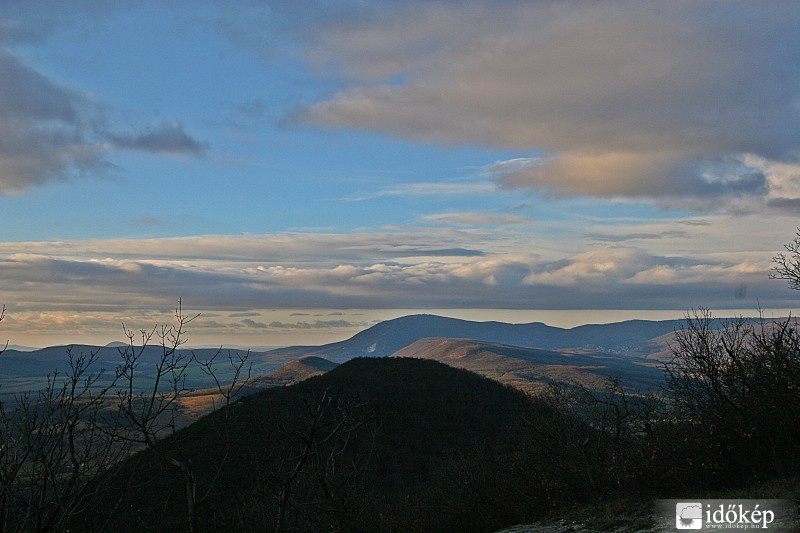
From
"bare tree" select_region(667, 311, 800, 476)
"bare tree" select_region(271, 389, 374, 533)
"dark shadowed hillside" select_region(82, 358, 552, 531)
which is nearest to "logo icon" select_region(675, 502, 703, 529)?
"bare tree" select_region(667, 311, 800, 476)

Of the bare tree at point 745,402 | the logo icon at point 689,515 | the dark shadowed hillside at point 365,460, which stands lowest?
the dark shadowed hillside at point 365,460

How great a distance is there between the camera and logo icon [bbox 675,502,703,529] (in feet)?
45.6

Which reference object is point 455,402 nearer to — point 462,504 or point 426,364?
point 426,364

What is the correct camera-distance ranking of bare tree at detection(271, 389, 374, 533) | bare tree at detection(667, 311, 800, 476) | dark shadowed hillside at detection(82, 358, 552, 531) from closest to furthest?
bare tree at detection(271, 389, 374, 533), bare tree at detection(667, 311, 800, 476), dark shadowed hillside at detection(82, 358, 552, 531)

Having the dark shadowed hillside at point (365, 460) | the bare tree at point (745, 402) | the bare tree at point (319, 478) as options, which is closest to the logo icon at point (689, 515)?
the bare tree at point (745, 402)

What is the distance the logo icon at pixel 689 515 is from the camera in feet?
45.6

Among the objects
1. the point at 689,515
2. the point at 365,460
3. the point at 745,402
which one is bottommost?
the point at 365,460

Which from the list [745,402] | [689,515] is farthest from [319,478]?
[745,402]

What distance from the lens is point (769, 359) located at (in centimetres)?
1977

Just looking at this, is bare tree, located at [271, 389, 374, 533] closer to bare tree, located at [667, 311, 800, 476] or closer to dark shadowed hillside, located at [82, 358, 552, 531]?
dark shadowed hillside, located at [82, 358, 552, 531]

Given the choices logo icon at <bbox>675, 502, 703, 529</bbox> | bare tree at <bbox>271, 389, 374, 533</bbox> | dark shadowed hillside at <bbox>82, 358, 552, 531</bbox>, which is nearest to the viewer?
bare tree at <bbox>271, 389, 374, 533</bbox>

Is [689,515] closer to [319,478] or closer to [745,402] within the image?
[745,402]

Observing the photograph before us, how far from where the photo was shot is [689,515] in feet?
48.1

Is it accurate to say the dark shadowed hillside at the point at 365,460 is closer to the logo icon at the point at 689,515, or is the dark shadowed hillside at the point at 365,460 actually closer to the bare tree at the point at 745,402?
the logo icon at the point at 689,515
